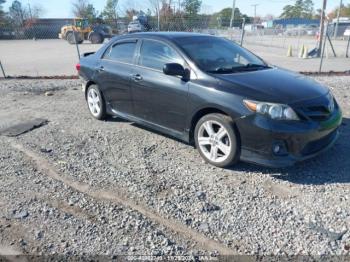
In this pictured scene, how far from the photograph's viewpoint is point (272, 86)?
4.08 m

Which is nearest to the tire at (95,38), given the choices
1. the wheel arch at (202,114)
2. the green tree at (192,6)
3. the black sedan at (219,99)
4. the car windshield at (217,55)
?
the green tree at (192,6)

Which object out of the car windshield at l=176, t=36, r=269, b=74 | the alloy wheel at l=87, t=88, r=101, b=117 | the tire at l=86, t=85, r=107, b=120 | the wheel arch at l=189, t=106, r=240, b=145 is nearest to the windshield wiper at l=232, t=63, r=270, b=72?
the car windshield at l=176, t=36, r=269, b=74

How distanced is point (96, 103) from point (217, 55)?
2577 millimetres

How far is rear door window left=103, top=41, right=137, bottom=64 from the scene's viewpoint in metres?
5.37

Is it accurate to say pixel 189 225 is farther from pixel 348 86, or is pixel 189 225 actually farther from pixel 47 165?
pixel 348 86

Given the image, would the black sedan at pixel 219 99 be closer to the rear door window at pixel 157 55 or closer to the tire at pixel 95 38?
the rear door window at pixel 157 55

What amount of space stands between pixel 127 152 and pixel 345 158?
2.89 metres

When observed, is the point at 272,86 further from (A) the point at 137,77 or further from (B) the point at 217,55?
(A) the point at 137,77

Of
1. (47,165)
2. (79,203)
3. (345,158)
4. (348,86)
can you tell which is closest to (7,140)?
(47,165)

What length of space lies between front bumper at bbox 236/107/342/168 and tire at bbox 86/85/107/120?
2992 millimetres

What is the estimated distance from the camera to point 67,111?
7055mm

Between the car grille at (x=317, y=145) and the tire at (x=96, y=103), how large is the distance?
3582 mm

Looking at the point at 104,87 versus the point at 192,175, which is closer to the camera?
the point at 192,175

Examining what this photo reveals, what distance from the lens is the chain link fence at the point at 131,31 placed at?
47.2 feet
